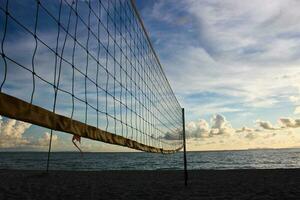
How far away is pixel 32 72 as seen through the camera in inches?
113

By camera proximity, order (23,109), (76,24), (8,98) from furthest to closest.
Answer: (76,24)
(23,109)
(8,98)

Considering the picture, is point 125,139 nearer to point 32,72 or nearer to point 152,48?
point 32,72

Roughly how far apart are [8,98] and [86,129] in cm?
171

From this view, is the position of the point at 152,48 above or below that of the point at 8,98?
above

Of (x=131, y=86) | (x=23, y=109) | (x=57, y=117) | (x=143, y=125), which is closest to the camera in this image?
(x=23, y=109)

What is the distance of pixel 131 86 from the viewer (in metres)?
7.69

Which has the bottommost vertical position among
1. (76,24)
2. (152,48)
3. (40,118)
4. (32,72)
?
(40,118)
